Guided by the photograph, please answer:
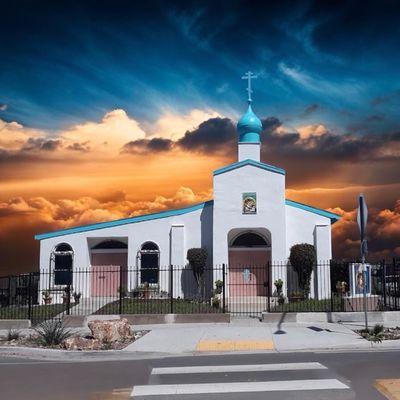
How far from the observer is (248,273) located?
97.5ft

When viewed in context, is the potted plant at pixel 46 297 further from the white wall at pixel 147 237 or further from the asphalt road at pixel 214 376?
the asphalt road at pixel 214 376

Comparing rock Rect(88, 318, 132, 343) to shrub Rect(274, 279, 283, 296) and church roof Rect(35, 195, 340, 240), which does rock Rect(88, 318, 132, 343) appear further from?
church roof Rect(35, 195, 340, 240)

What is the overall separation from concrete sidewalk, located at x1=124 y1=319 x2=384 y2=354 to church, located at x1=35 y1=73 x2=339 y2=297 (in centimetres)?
952

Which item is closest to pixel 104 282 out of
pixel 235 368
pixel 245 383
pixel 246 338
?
pixel 246 338

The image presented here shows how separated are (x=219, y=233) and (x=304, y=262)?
14.3ft

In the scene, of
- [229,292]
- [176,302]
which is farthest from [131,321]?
[229,292]

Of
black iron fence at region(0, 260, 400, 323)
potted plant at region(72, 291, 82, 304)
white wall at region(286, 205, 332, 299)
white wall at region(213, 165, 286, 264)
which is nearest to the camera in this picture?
black iron fence at region(0, 260, 400, 323)

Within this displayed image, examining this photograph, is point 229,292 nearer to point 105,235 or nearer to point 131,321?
point 105,235

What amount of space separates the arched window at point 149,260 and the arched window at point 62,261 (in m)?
3.72

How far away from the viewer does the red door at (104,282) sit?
3075cm

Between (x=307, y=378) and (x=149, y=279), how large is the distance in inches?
793

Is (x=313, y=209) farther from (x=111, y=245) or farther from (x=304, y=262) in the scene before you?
(x=111, y=245)

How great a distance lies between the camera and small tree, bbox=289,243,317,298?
2803 cm

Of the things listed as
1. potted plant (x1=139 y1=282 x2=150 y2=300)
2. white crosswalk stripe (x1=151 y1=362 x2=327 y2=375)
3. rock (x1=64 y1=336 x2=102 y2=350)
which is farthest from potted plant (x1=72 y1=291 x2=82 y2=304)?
white crosswalk stripe (x1=151 y1=362 x2=327 y2=375)
